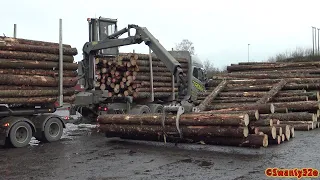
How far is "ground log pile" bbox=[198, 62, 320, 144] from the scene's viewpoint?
1328 cm

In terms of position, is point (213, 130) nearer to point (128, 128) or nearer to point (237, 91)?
point (128, 128)

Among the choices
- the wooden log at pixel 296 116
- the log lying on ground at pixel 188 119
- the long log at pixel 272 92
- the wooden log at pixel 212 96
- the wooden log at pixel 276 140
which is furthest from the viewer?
the wooden log at pixel 212 96

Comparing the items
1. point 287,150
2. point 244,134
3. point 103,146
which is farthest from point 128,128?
point 287,150

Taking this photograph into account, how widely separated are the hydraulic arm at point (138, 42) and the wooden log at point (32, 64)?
244 centimetres

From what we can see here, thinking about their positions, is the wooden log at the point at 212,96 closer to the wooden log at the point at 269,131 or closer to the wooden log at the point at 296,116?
the wooden log at the point at 296,116

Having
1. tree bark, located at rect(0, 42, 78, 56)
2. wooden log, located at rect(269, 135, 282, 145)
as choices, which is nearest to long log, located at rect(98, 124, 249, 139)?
wooden log, located at rect(269, 135, 282, 145)

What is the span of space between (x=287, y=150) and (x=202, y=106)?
5693mm

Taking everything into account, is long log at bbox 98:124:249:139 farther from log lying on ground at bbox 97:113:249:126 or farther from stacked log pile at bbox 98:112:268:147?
log lying on ground at bbox 97:113:249:126

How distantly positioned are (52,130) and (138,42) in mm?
4478

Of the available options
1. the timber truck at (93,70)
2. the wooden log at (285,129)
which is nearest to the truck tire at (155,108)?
the timber truck at (93,70)

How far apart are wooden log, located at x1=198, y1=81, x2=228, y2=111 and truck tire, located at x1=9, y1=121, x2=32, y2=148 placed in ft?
20.7

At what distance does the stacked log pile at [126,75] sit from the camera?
15.4 metres

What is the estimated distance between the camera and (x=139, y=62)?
15445 mm

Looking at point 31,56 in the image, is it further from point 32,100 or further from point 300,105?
point 300,105
